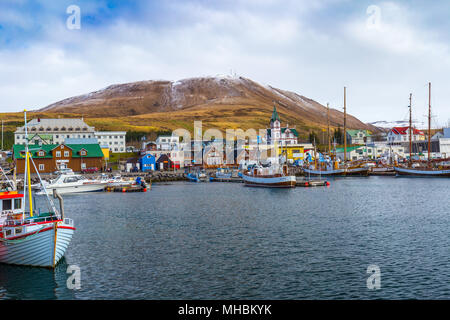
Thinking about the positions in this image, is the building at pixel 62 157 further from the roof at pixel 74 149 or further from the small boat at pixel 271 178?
the small boat at pixel 271 178

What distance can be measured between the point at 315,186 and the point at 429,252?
54.1 m

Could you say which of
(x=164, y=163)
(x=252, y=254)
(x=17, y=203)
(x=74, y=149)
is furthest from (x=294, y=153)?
(x=17, y=203)

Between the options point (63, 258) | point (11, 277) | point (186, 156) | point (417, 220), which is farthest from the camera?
point (186, 156)

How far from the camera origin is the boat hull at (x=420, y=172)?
327 ft

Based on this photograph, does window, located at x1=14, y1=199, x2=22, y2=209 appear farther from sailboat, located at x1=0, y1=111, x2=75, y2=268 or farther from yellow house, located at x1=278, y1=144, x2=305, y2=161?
yellow house, located at x1=278, y1=144, x2=305, y2=161

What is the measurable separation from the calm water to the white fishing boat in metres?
28.7

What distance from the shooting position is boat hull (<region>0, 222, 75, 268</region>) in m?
25.8

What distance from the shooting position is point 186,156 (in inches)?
5217

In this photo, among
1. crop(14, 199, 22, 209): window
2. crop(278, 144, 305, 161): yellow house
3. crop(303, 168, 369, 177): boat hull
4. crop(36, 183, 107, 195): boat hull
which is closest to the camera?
crop(14, 199, 22, 209): window

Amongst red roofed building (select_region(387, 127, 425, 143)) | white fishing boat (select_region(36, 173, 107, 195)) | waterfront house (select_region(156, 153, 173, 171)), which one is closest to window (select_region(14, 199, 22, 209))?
white fishing boat (select_region(36, 173, 107, 195))

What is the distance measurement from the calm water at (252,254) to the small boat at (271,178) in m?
28.5
